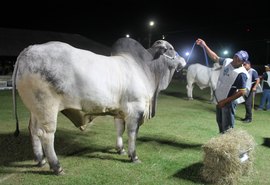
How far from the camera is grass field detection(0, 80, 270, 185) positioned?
5.85 metres

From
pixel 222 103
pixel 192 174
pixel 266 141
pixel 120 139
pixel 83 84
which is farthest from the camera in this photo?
pixel 266 141

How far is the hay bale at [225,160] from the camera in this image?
18.4 feet

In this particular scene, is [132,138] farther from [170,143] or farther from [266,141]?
[266,141]

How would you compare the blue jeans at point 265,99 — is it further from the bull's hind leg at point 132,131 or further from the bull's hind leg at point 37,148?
the bull's hind leg at point 37,148

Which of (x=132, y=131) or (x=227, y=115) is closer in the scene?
(x=132, y=131)

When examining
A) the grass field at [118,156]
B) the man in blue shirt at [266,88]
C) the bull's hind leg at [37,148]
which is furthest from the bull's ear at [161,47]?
the man in blue shirt at [266,88]

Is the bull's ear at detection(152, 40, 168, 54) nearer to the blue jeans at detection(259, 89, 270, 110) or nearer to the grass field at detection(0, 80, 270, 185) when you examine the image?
the grass field at detection(0, 80, 270, 185)

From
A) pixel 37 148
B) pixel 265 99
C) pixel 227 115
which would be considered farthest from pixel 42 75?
pixel 265 99

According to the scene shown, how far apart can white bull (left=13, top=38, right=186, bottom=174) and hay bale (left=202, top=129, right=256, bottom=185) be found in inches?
59.5

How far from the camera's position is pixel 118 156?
7160mm

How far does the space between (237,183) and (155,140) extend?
3044 millimetres

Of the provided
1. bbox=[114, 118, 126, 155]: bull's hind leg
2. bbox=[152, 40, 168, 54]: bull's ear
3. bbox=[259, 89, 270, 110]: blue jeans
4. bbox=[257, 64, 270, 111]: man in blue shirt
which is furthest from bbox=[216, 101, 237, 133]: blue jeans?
bbox=[259, 89, 270, 110]: blue jeans

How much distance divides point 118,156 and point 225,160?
7.84 feet

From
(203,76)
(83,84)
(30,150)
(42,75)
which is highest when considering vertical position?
(42,75)
